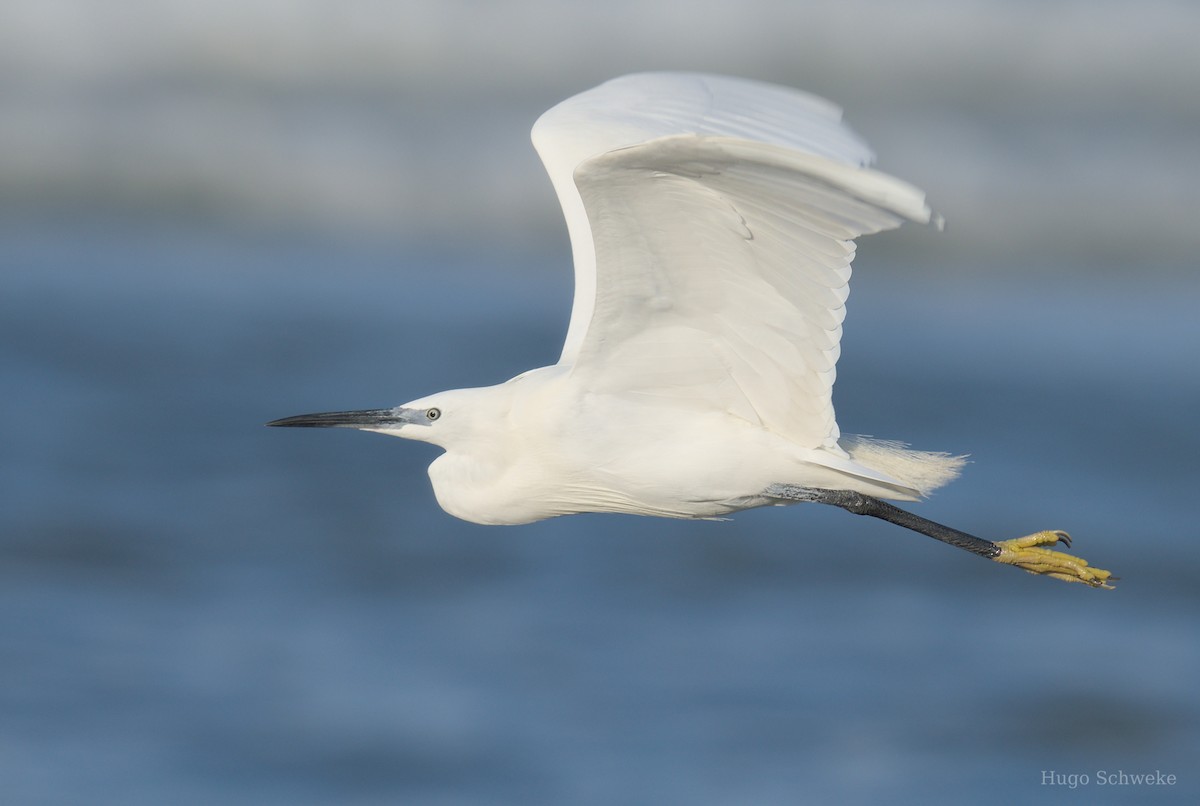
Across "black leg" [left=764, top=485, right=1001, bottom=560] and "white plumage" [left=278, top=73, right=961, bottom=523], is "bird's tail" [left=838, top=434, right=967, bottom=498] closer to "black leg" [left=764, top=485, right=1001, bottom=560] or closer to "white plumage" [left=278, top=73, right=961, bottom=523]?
"white plumage" [left=278, top=73, right=961, bottom=523]

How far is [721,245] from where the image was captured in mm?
5141

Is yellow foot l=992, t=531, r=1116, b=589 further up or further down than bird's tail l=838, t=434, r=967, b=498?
further down

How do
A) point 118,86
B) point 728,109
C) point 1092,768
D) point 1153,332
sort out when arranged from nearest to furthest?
point 728,109 → point 1092,768 → point 1153,332 → point 118,86

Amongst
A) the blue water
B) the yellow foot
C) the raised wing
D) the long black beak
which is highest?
the blue water

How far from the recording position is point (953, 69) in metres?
22.9

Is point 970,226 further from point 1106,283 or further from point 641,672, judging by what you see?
point 641,672

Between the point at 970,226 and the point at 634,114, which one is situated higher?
the point at 970,226

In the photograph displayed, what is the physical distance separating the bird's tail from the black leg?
13 cm

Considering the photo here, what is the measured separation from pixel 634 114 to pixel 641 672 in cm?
681

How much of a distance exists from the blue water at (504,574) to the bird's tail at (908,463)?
5127 millimetres

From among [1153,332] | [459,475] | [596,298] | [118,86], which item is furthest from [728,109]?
[118,86]

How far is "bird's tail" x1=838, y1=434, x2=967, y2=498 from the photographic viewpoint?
5.91 metres

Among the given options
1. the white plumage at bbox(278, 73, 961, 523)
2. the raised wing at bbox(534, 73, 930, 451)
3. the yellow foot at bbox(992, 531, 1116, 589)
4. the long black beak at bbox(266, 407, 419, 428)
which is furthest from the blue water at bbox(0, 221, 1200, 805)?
the raised wing at bbox(534, 73, 930, 451)

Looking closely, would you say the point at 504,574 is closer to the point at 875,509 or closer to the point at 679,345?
the point at 875,509
